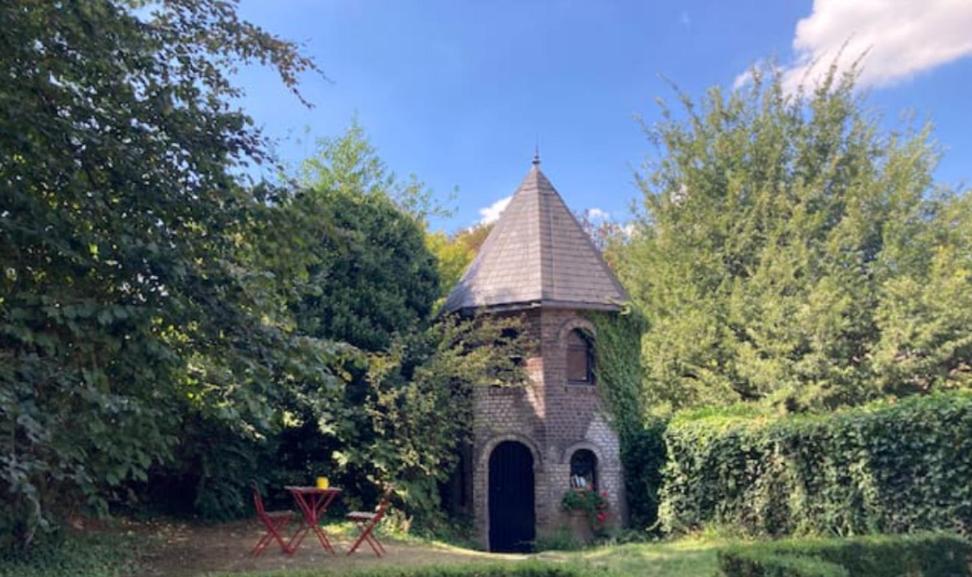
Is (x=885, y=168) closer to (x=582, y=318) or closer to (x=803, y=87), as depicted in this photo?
(x=803, y=87)

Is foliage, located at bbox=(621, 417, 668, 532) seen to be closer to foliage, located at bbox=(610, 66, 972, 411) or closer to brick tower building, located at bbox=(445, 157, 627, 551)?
brick tower building, located at bbox=(445, 157, 627, 551)

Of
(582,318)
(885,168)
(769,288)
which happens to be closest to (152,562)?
(582,318)

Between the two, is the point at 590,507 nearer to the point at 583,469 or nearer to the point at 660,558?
the point at 583,469

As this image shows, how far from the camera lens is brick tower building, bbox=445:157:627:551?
52.4 ft

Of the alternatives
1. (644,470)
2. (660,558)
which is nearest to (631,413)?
(644,470)

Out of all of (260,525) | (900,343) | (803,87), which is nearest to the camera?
(260,525)

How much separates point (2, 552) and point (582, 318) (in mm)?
11399

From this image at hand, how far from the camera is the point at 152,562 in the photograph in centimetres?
1066

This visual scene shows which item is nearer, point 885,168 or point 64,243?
point 64,243

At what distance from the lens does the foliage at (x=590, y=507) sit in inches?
616

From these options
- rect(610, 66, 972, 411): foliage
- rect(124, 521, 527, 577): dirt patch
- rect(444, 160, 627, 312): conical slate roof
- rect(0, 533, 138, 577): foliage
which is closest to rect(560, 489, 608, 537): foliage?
rect(124, 521, 527, 577): dirt patch

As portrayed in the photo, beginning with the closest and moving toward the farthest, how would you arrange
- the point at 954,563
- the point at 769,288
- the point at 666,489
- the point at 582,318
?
1. the point at 954,563
2. the point at 666,489
3. the point at 582,318
4. the point at 769,288

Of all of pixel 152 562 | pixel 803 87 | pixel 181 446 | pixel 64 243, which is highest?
pixel 803 87

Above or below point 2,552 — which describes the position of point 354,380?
above
